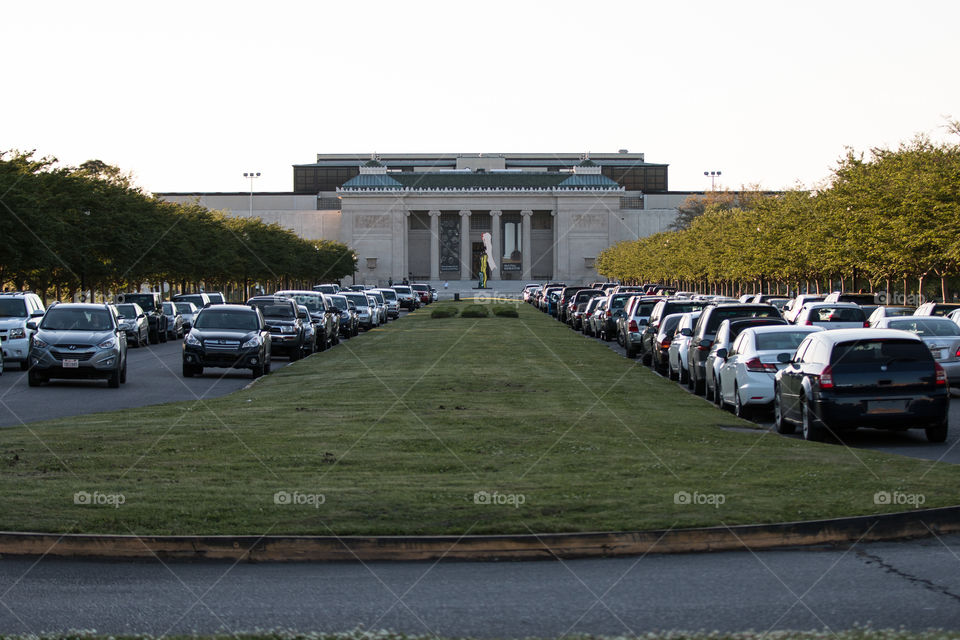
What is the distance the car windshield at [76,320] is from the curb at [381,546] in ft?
65.4

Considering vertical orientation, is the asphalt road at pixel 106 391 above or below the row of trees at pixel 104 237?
below

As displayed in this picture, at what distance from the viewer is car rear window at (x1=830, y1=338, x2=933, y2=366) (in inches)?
714

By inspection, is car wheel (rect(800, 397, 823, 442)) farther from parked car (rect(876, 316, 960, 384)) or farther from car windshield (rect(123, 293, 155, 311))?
car windshield (rect(123, 293, 155, 311))

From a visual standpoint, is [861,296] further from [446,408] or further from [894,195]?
[446,408]

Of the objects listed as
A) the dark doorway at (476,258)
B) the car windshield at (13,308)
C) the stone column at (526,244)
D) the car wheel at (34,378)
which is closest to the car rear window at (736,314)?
the car wheel at (34,378)

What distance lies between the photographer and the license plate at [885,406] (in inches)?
704

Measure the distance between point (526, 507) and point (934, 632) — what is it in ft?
14.7

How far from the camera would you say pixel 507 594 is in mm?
8992

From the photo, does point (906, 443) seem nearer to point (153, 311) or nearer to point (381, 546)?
point (381, 546)

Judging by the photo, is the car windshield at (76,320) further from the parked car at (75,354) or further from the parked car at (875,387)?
the parked car at (875,387)

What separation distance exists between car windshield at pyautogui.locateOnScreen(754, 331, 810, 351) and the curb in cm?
1187

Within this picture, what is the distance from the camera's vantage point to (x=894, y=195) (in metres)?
47.9

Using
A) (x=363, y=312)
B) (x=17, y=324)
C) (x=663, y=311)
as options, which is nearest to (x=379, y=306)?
(x=363, y=312)

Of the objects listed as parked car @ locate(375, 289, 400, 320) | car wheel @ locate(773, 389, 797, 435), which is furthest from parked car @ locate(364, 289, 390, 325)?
car wheel @ locate(773, 389, 797, 435)
